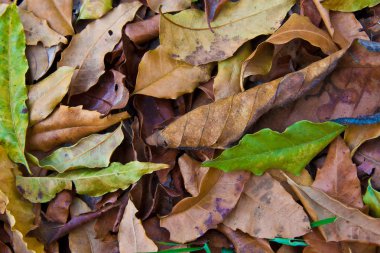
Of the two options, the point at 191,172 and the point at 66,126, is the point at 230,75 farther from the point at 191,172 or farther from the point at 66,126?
the point at 66,126

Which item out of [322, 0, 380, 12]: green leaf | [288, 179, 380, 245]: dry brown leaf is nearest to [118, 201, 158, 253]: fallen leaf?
[288, 179, 380, 245]: dry brown leaf

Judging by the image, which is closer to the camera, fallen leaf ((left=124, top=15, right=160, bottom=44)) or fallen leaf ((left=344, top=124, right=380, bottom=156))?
fallen leaf ((left=344, top=124, right=380, bottom=156))

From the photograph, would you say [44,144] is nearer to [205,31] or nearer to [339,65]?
[205,31]

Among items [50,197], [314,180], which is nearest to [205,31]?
[314,180]

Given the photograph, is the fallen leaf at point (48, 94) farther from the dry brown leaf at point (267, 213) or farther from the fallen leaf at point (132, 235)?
the dry brown leaf at point (267, 213)

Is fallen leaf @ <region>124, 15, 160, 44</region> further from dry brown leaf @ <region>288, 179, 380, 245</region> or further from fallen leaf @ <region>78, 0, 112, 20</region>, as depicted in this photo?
dry brown leaf @ <region>288, 179, 380, 245</region>

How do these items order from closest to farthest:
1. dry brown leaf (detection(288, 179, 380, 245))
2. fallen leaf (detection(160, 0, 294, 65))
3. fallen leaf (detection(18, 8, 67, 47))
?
dry brown leaf (detection(288, 179, 380, 245)), fallen leaf (detection(160, 0, 294, 65)), fallen leaf (detection(18, 8, 67, 47))
